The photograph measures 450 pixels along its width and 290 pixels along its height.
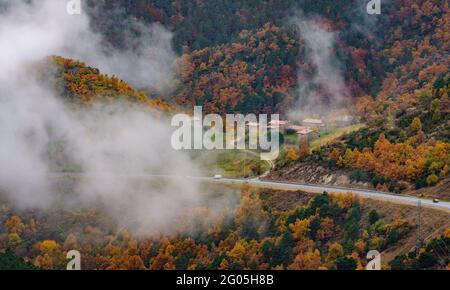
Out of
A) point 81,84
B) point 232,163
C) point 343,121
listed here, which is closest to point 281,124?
point 343,121

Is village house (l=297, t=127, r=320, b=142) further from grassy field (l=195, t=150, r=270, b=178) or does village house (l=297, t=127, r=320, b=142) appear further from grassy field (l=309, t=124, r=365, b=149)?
grassy field (l=195, t=150, r=270, b=178)

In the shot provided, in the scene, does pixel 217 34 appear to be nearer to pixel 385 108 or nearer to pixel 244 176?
pixel 385 108

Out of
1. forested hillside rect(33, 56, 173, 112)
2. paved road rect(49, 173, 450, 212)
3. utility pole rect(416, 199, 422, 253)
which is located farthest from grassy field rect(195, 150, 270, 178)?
utility pole rect(416, 199, 422, 253)

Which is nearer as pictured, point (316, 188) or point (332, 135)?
point (316, 188)

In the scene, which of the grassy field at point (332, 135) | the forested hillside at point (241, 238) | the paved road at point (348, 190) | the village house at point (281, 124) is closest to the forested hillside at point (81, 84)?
the village house at point (281, 124)

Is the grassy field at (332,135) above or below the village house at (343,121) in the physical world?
below

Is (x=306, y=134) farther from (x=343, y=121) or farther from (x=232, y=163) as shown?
(x=232, y=163)

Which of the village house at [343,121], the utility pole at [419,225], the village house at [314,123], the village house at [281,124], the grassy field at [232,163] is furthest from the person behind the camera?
the village house at [314,123]

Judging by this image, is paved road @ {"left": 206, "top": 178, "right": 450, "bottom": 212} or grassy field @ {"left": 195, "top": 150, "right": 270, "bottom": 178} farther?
grassy field @ {"left": 195, "top": 150, "right": 270, "bottom": 178}

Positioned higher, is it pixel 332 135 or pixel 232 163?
pixel 332 135

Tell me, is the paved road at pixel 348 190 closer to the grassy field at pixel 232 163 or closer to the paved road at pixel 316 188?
the paved road at pixel 316 188
